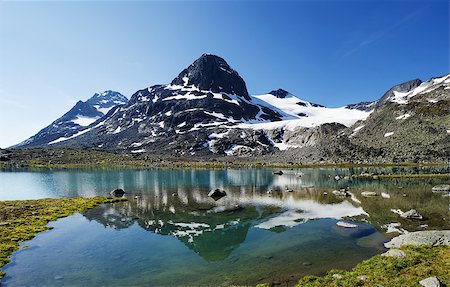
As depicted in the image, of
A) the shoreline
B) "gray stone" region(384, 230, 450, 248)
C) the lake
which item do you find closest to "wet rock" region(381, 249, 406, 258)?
the shoreline

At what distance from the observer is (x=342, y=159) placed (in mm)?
173500

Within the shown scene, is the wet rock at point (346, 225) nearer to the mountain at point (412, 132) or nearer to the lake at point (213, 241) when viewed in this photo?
the lake at point (213, 241)

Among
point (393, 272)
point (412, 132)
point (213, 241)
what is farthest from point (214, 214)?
point (412, 132)

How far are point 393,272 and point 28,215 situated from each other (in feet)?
165

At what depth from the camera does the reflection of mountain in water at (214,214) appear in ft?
115

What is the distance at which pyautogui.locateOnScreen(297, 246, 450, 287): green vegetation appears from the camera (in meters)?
19.5

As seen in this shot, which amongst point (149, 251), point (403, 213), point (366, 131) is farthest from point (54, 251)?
point (366, 131)

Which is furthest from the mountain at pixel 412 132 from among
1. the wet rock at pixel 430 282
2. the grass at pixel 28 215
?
the wet rock at pixel 430 282

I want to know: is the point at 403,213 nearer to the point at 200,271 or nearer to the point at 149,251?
the point at 200,271

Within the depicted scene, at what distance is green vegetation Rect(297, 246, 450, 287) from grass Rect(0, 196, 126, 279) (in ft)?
85.6

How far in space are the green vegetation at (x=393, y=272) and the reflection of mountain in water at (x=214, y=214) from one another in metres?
10.9

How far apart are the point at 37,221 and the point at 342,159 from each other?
536 feet

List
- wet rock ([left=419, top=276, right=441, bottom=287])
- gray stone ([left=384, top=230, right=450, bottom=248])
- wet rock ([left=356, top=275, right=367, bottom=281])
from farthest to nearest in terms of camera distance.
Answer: gray stone ([left=384, top=230, right=450, bottom=248]) → wet rock ([left=356, top=275, right=367, bottom=281]) → wet rock ([left=419, top=276, right=441, bottom=287])

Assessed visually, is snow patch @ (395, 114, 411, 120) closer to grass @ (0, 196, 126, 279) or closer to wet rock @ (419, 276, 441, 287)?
grass @ (0, 196, 126, 279)
